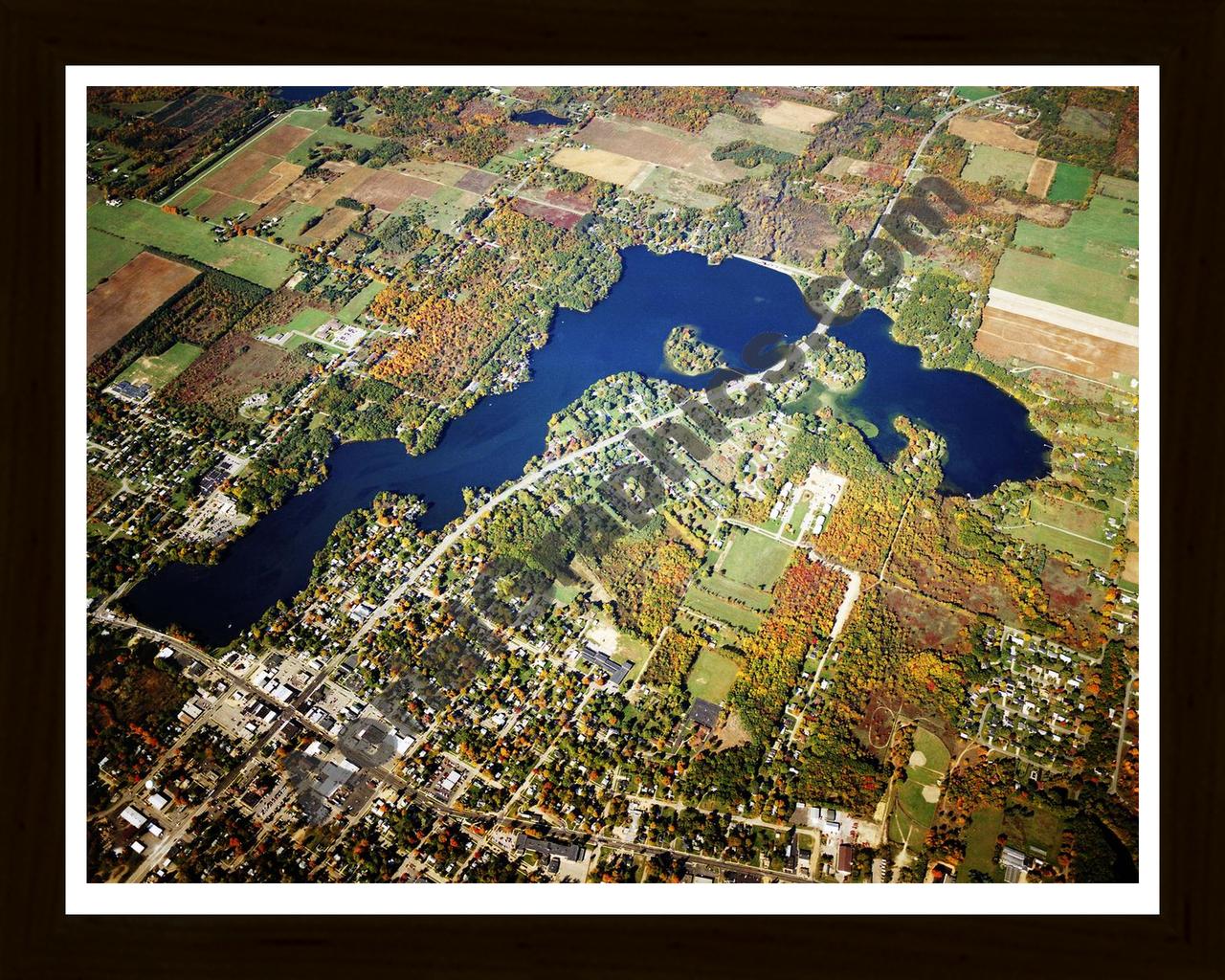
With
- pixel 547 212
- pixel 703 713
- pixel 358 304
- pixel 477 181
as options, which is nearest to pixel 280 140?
pixel 477 181

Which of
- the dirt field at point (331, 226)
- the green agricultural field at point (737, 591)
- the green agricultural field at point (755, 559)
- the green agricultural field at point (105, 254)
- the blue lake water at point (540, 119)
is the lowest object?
the green agricultural field at point (737, 591)

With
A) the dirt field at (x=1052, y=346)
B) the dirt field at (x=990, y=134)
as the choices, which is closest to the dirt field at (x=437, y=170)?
the dirt field at (x=990, y=134)

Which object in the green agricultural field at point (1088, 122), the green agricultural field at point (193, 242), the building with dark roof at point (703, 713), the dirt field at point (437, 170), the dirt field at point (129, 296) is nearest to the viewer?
the building with dark roof at point (703, 713)

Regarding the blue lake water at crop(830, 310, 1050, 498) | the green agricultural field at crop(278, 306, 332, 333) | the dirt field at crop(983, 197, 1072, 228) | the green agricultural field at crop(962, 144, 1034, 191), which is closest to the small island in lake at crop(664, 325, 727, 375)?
the blue lake water at crop(830, 310, 1050, 498)

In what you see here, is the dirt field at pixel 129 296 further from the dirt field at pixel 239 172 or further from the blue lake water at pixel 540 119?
the blue lake water at pixel 540 119

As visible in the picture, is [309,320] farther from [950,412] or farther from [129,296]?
[950,412]

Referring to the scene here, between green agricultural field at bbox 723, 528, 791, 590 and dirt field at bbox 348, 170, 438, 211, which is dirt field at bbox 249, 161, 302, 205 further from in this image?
green agricultural field at bbox 723, 528, 791, 590

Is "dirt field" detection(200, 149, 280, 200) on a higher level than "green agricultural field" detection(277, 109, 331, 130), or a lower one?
lower
